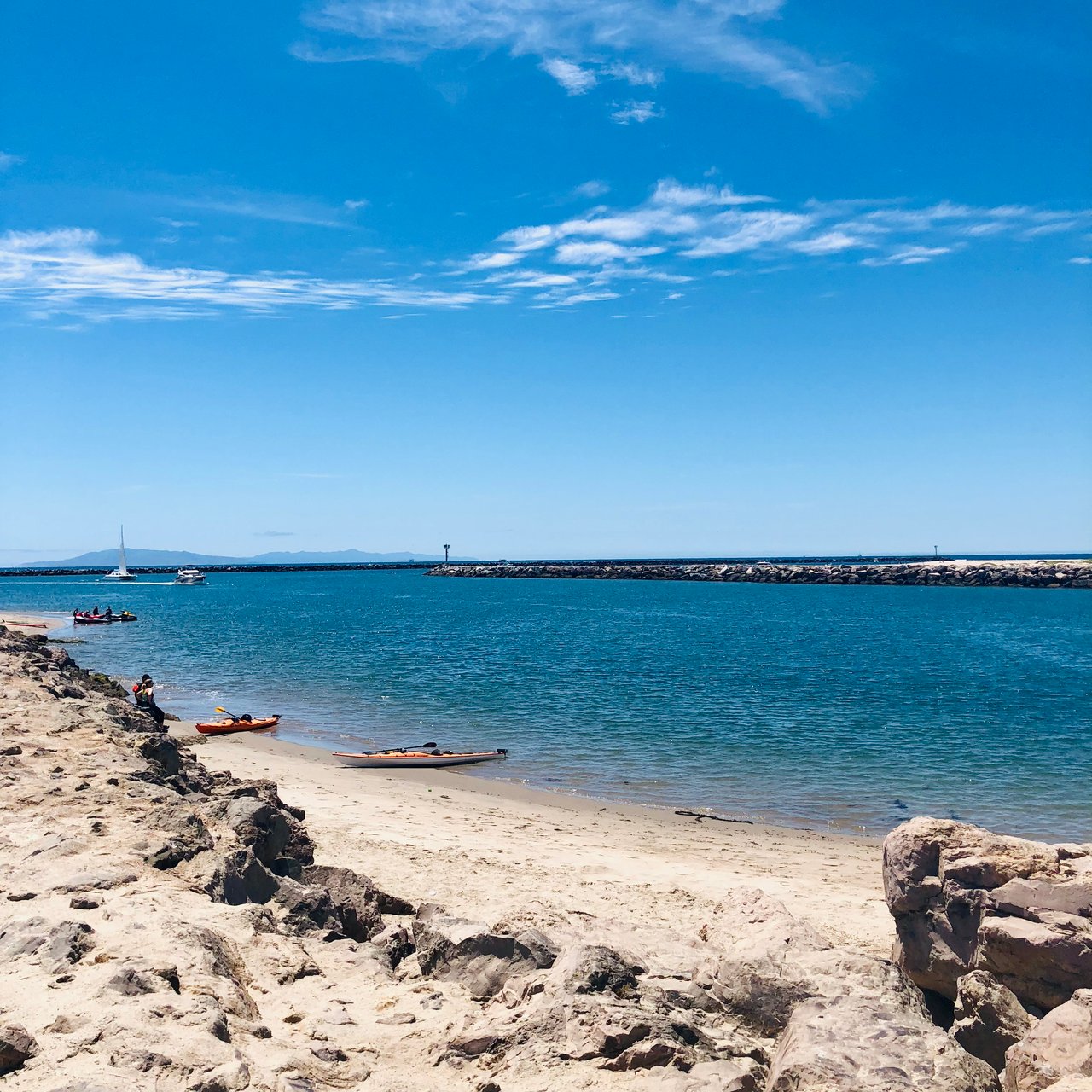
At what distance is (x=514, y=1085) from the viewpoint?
5723mm

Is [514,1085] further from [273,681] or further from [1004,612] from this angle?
[1004,612]

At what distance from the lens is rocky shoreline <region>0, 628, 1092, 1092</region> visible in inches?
221

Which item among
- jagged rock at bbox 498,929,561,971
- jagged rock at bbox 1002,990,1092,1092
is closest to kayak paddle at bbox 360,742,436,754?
jagged rock at bbox 498,929,561,971

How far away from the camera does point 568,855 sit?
15109mm

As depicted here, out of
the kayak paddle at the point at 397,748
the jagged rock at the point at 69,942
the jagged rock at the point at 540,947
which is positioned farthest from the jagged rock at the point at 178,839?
the kayak paddle at the point at 397,748

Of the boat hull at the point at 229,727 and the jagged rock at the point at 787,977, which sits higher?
the jagged rock at the point at 787,977

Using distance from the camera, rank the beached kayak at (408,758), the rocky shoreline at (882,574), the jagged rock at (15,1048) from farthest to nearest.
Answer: the rocky shoreline at (882,574) < the beached kayak at (408,758) < the jagged rock at (15,1048)

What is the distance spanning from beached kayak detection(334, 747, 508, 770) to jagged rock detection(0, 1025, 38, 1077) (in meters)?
18.1

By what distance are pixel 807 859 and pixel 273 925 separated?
10571 mm

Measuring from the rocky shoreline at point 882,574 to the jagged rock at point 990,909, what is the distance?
12979cm

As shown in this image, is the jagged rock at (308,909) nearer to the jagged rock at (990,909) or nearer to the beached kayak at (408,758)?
the jagged rock at (990,909)

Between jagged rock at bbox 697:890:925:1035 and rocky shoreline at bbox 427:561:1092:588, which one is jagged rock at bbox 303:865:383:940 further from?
rocky shoreline at bbox 427:561:1092:588

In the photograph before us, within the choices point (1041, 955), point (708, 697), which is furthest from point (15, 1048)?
point (708, 697)

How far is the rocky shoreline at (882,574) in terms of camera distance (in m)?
123
